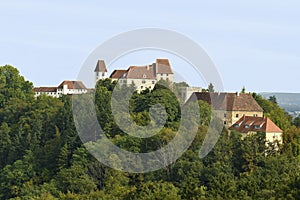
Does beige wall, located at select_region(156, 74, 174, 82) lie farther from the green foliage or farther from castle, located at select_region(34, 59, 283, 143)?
the green foliage

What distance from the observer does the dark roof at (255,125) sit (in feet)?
168

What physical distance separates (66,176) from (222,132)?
10.3 meters

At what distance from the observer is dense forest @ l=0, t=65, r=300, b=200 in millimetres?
42812

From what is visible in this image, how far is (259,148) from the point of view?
49375 mm

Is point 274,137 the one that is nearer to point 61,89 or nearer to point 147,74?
point 147,74

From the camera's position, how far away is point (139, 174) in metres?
49.4

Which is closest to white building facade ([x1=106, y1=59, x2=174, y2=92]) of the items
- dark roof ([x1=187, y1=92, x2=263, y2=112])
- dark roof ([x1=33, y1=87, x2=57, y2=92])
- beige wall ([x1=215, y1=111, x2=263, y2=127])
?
dark roof ([x1=187, y1=92, x2=263, y2=112])

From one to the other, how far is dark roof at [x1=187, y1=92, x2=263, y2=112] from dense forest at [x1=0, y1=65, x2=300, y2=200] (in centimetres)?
166

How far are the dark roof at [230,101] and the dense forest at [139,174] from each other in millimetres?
1660

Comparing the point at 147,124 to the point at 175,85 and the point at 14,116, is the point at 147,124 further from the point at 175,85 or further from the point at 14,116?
the point at 14,116

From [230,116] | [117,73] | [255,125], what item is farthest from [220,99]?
[117,73]

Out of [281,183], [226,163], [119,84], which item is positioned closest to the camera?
[281,183]

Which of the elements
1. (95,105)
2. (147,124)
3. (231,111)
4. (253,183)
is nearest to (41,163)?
(95,105)

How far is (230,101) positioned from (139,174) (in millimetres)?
9699
